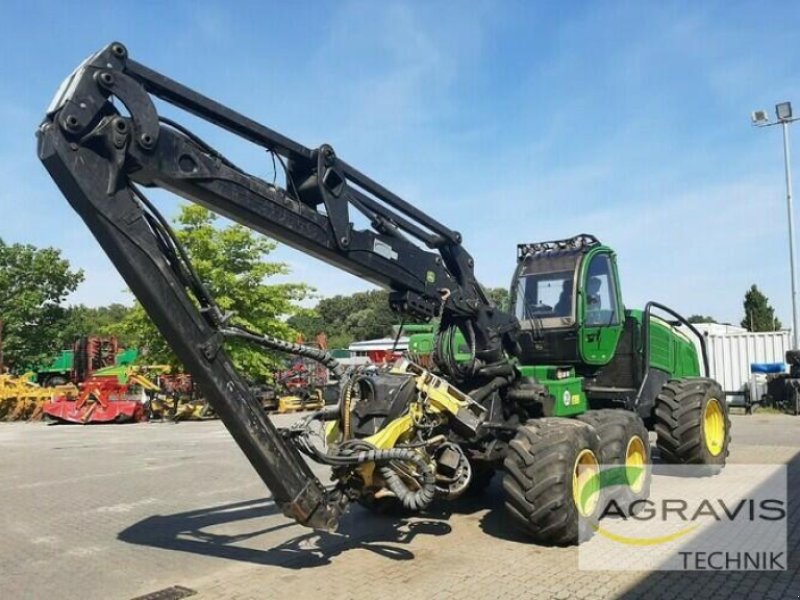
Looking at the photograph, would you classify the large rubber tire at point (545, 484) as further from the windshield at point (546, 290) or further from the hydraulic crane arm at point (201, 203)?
the windshield at point (546, 290)

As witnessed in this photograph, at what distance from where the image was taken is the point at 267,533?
7.53 meters

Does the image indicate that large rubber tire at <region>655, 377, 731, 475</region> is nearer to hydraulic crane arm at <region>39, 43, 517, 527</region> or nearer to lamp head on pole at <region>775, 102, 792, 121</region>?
hydraulic crane arm at <region>39, 43, 517, 527</region>

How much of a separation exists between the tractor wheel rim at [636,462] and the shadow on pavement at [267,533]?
2114mm

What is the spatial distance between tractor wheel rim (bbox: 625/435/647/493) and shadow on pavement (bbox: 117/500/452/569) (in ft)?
6.94

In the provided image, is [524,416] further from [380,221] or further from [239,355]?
[239,355]

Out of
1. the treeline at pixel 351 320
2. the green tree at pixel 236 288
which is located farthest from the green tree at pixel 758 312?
the green tree at pixel 236 288

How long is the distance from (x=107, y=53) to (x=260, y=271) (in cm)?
2120

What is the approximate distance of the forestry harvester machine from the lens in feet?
16.8

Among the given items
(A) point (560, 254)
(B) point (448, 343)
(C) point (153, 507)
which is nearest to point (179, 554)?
(C) point (153, 507)

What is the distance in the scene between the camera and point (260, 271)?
26.0 m

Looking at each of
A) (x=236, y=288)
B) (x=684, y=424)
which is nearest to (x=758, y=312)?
(x=236, y=288)

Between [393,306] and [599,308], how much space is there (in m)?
3.33

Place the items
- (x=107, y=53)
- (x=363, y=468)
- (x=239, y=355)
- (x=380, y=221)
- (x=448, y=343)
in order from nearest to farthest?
1. (x=107, y=53)
2. (x=363, y=468)
3. (x=380, y=221)
4. (x=448, y=343)
5. (x=239, y=355)

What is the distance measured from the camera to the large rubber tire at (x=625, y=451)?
291 inches
